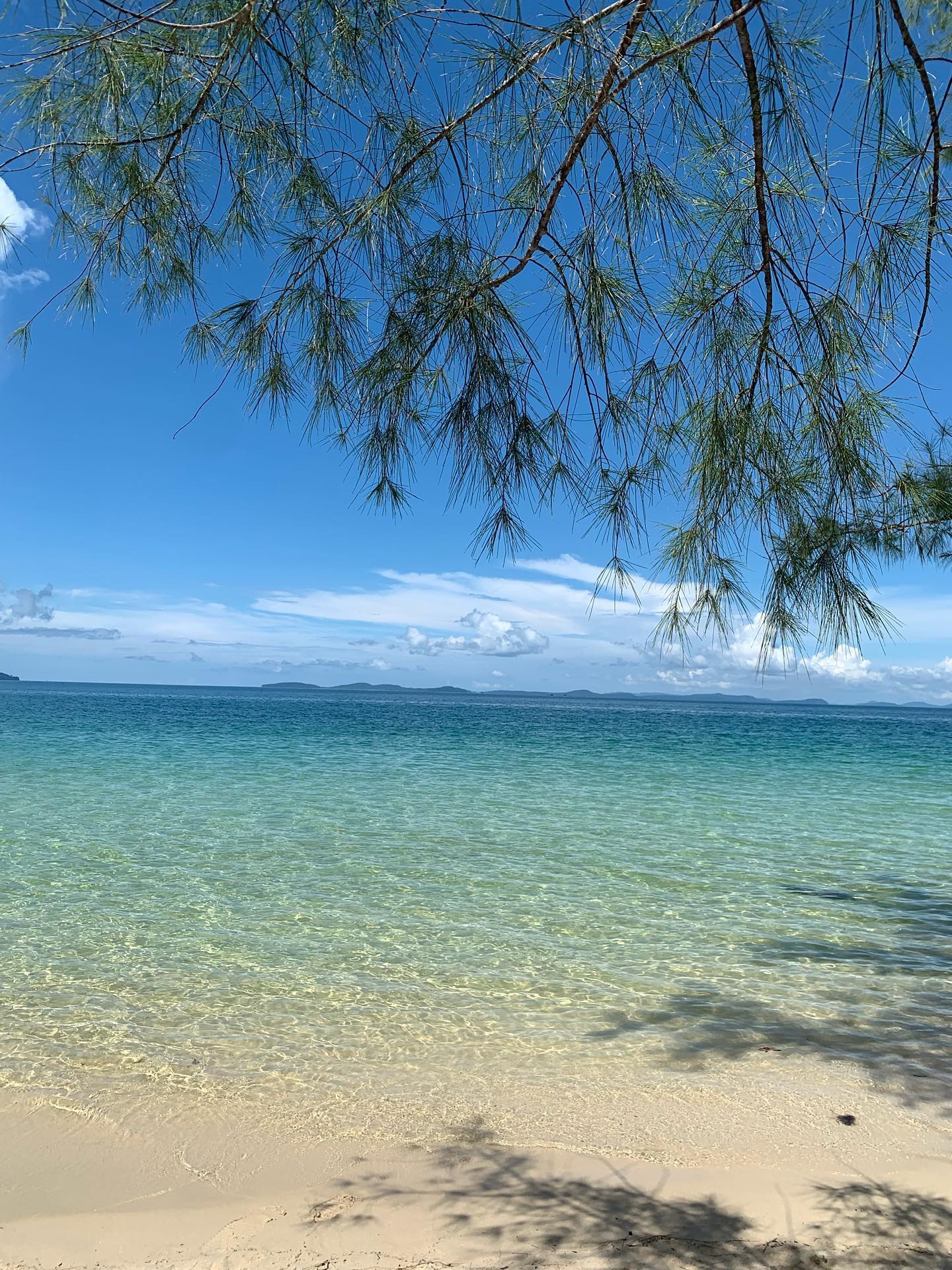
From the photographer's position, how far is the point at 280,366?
2.53 metres

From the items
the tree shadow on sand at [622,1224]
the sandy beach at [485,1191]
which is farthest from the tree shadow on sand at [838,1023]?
the tree shadow on sand at [622,1224]

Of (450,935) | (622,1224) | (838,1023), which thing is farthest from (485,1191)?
(450,935)

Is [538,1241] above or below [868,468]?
below

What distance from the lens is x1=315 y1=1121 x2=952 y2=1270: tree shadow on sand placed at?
6.04 feet

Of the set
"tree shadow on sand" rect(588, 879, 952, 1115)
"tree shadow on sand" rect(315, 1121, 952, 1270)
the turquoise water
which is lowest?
the turquoise water

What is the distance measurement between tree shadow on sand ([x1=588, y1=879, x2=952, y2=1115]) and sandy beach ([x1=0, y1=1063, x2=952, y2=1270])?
32cm

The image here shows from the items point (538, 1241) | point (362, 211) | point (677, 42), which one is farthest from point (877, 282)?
point (538, 1241)

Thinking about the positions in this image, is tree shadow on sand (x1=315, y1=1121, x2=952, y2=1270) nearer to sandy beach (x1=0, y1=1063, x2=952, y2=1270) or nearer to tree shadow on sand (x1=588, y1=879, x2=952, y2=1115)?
sandy beach (x1=0, y1=1063, x2=952, y2=1270)

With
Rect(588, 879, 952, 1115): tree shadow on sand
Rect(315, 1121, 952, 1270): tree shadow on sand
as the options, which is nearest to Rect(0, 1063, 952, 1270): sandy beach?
Rect(315, 1121, 952, 1270): tree shadow on sand

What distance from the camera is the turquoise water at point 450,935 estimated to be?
10.0 ft

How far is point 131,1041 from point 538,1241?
1.84 metres

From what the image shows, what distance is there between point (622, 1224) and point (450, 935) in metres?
2.62

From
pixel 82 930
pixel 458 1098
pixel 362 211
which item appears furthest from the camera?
pixel 82 930

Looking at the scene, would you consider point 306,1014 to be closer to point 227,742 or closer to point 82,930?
point 82,930
